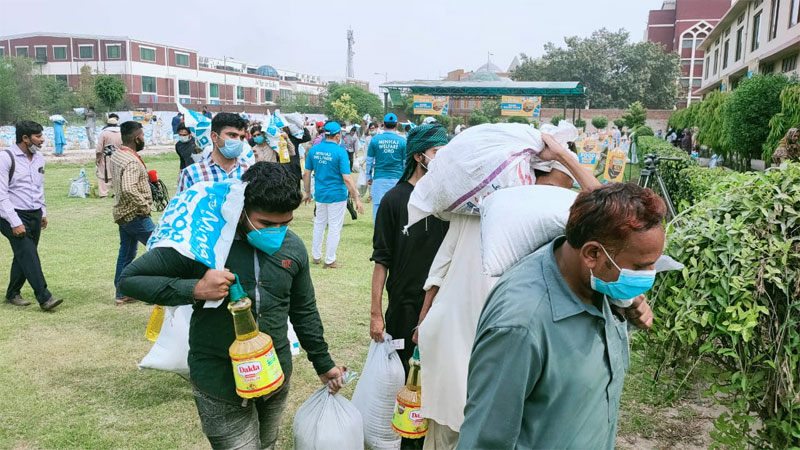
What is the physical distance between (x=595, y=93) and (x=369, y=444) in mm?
64341

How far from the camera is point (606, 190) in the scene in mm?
1421

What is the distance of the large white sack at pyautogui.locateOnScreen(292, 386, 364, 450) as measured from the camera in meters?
2.78

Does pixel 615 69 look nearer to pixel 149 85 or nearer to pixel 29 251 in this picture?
pixel 149 85

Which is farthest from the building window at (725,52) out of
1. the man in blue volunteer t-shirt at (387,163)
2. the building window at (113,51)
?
the building window at (113,51)

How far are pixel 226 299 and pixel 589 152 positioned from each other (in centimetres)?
1424

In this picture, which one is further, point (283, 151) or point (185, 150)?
point (185, 150)

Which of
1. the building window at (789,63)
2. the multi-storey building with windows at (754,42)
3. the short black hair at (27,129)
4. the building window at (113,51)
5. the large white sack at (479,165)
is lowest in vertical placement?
the large white sack at (479,165)

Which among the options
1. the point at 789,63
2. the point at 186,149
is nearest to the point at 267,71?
the point at 789,63

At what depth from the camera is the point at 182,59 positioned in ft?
223

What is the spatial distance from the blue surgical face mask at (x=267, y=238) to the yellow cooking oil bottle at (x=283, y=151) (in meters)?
7.62

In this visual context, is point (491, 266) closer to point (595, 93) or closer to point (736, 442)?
point (736, 442)

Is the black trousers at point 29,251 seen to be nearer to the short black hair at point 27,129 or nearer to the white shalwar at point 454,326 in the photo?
the short black hair at point 27,129

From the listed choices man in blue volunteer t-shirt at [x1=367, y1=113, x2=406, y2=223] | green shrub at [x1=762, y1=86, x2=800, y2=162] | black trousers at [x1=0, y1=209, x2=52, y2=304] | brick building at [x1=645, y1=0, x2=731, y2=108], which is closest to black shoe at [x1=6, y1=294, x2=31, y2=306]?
black trousers at [x1=0, y1=209, x2=52, y2=304]

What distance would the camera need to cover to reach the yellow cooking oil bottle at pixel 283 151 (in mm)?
9875
